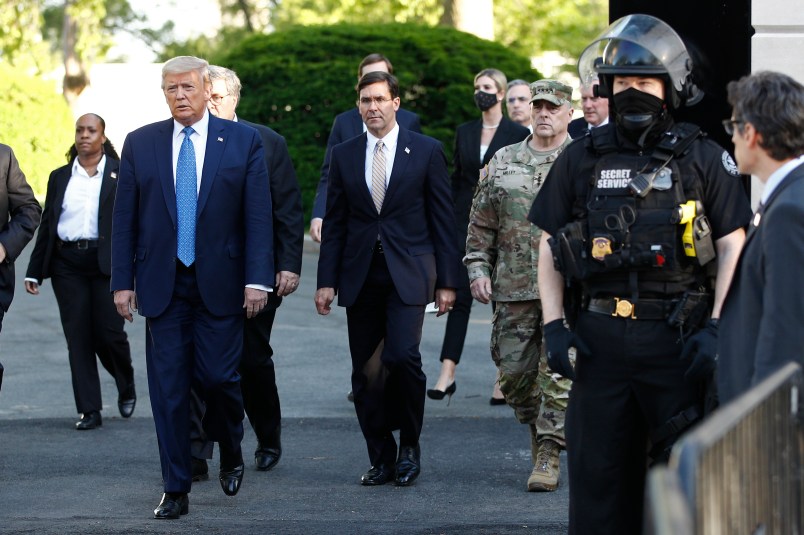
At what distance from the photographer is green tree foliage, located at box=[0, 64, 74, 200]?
92.3ft

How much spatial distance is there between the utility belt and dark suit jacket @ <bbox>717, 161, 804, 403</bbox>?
66 cm

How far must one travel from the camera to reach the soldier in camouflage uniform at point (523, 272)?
6984 mm

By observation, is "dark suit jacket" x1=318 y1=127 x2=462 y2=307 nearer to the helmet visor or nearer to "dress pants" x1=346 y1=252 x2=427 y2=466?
"dress pants" x1=346 y1=252 x2=427 y2=466

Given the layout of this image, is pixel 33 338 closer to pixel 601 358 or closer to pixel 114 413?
pixel 114 413

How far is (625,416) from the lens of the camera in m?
4.75

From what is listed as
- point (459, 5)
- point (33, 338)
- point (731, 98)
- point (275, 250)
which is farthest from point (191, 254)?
point (459, 5)

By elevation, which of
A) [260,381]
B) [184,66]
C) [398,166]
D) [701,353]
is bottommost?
[260,381]

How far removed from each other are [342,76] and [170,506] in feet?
46.8

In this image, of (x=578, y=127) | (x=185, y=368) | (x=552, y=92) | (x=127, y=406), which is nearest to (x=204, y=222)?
(x=185, y=368)

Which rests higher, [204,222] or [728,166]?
[728,166]

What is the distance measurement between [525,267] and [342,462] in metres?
1.65

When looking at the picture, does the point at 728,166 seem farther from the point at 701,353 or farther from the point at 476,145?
the point at 476,145

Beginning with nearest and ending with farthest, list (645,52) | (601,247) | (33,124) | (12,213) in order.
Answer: (601,247) < (645,52) < (12,213) < (33,124)

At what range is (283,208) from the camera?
300 inches
